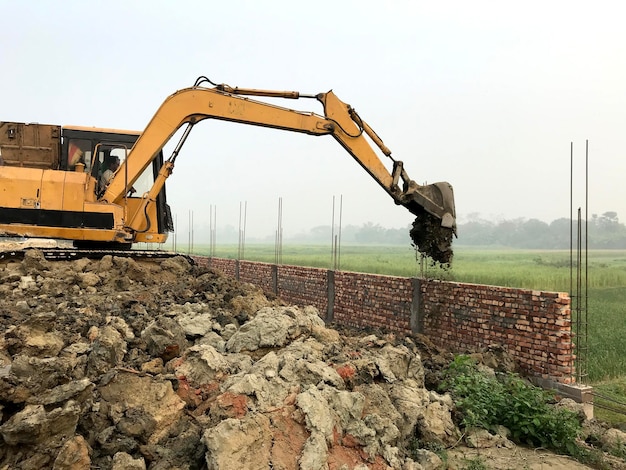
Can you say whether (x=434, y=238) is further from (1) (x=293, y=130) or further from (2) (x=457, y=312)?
(1) (x=293, y=130)

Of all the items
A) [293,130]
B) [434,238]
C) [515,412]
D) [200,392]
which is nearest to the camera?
[200,392]

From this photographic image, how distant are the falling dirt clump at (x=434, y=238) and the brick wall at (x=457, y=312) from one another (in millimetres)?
464

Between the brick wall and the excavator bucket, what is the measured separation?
57 cm

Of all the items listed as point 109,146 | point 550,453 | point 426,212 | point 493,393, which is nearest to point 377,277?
point 426,212

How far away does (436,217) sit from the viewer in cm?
786

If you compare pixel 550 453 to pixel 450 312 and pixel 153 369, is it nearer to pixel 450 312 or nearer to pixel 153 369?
pixel 450 312

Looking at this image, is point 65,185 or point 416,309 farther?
point 416,309

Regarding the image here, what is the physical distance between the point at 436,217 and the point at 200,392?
17.3 ft

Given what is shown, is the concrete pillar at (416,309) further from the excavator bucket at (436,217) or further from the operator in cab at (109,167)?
the operator in cab at (109,167)

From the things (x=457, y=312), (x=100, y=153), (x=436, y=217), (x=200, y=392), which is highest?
(x=100, y=153)

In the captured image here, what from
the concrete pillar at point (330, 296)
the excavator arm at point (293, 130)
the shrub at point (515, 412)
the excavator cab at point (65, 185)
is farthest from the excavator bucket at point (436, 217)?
the excavator cab at point (65, 185)

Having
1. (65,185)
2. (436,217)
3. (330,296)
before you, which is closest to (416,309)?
(436,217)

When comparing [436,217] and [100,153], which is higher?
[100,153]

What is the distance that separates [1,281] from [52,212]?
167cm
